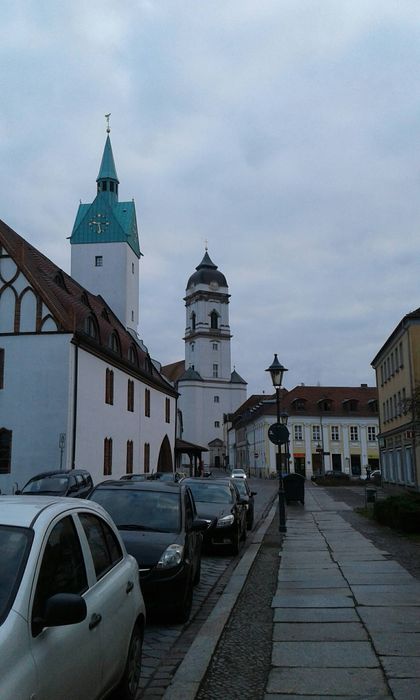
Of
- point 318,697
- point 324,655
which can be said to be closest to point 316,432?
point 324,655

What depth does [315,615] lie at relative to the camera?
8.27m

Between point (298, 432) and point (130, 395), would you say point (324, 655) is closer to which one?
point (130, 395)

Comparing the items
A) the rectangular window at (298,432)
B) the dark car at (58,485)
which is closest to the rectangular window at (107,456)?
the dark car at (58,485)

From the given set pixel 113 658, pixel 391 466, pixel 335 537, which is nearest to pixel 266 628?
pixel 113 658

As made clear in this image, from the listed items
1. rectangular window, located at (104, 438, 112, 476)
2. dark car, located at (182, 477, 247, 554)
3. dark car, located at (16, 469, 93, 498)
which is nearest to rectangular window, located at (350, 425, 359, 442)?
rectangular window, located at (104, 438, 112, 476)

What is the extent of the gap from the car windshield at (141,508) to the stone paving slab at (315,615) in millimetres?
1753

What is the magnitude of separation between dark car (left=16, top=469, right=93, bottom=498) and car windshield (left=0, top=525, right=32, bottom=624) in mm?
17064

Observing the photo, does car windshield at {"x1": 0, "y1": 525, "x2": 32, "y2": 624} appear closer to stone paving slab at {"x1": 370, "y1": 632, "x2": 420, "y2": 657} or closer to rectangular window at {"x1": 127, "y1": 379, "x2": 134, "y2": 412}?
stone paving slab at {"x1": 370, "y1": 632, "x2": 420, "y2": 657}

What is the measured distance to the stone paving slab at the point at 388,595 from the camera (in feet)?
Answer: 29.0

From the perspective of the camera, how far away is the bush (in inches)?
646

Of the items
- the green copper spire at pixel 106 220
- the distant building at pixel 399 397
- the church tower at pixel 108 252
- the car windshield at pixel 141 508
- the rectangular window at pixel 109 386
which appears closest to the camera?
the car windshield at pixel 141 508

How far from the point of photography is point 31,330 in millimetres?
32156

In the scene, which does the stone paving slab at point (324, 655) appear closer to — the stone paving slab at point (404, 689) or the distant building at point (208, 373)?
the stone paving slab at point (404, 689)

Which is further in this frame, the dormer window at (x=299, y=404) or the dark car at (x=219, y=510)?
the dormer window at (x=299, y=404)
